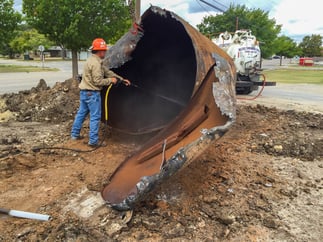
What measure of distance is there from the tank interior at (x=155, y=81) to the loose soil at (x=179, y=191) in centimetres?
59

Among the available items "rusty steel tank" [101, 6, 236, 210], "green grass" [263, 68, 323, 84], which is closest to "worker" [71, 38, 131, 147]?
"rusty steel tank" [101, 6, 236, 210]

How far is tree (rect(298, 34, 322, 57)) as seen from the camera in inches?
2830

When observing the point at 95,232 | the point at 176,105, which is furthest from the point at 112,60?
the point at 95,232

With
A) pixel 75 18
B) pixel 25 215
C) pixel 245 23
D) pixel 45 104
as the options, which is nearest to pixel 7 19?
pixel 75 18

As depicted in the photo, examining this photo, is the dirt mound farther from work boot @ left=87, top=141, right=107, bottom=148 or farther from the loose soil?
work boot @ left=87, top=141, right=107, bottom=148

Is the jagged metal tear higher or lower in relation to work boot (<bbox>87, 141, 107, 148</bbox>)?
higher

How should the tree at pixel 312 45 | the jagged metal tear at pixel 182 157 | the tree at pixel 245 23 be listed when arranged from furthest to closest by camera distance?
the tree at pixel 312 45
the tree at pixel 245 23
the jagged metal tear at pixel 182 157

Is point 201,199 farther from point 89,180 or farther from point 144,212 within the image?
point 89,180

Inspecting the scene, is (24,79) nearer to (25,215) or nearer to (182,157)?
(25,215)

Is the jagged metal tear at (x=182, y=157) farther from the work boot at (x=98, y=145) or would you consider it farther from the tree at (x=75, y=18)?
→ the tree at (x=75, y=18)

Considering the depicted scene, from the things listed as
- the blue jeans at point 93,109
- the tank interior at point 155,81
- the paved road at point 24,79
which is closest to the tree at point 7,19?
the paved road at point 24,79

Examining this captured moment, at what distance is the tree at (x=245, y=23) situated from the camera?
3638cm

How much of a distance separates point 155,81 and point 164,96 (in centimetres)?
38

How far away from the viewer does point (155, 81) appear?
717 centimetres
